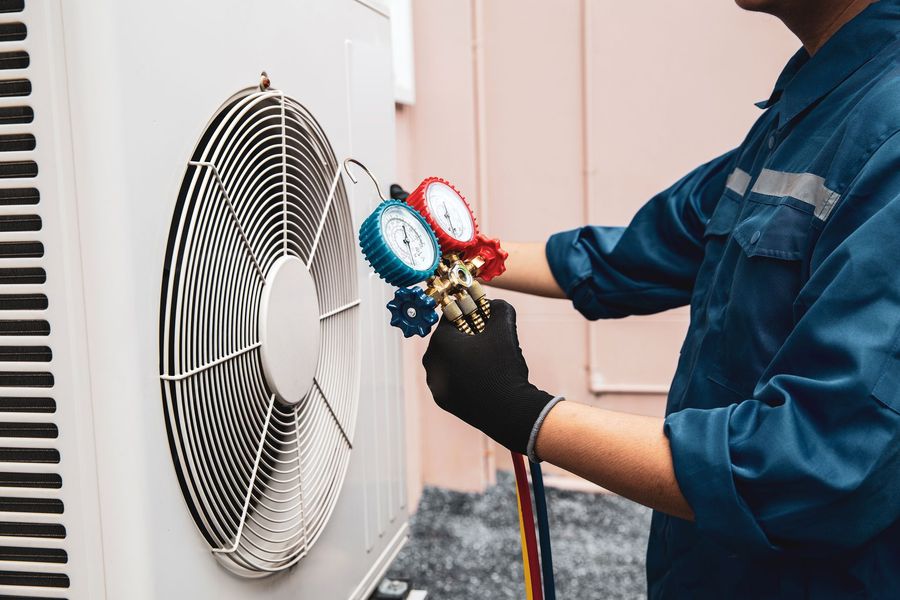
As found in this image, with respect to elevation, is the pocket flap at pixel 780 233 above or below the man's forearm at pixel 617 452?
above

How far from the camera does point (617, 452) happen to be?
752 mm

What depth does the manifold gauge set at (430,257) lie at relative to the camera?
2.44 ft

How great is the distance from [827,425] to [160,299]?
61 centimetres

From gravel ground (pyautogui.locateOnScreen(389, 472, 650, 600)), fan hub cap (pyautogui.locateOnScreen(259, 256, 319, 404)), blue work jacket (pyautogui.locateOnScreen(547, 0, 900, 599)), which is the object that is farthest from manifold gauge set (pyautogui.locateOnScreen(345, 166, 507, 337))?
gravel ground (pyautogui.locateOnScreen(389, 472, 650, 600))

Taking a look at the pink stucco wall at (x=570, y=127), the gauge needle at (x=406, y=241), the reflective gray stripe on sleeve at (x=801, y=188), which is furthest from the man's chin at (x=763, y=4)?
the pink stucco wall at (x=570, y=127)

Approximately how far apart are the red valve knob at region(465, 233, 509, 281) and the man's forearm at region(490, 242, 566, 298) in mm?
368

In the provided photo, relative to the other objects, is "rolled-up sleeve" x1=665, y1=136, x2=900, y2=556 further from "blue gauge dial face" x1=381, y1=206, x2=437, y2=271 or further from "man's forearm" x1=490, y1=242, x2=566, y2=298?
"man's forearm" x1=490, y1=242, x2=566, y2=298

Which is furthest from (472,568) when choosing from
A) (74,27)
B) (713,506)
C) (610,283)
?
(74,27)

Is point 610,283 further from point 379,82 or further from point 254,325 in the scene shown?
point 254,325

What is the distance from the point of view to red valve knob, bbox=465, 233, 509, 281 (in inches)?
35.2

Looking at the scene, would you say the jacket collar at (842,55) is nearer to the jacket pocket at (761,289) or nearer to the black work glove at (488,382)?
the jacket pocket at (761,289)

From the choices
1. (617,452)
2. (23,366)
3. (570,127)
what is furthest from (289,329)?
(570,127)

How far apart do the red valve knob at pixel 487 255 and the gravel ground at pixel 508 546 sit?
51.0 inches

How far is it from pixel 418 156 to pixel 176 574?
188 cm
